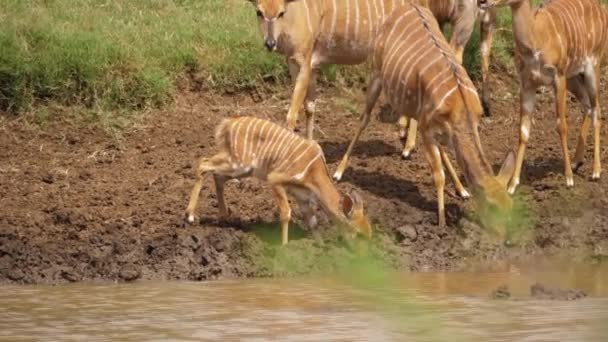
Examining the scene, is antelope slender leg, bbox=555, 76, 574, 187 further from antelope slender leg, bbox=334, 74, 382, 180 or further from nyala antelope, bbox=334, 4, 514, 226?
antelope slender leg, bbox=334, 74, 382, 180

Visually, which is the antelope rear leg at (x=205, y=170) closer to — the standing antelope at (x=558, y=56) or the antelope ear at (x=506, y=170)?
the antelope ear at (x=506, y=170)

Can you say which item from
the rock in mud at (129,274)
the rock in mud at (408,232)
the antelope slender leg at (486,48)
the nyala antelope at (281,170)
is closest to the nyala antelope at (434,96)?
the rock in mud at (408,232)

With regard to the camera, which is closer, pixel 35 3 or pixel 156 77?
pixel 156 77

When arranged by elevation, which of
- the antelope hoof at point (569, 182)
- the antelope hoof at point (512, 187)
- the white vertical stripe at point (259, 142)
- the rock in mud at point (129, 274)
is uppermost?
the white vertical stripe at point (259, 142)

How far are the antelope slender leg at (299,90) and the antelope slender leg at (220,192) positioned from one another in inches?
42.3

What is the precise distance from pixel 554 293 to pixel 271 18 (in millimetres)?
2980

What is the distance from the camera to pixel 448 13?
35.6 feet

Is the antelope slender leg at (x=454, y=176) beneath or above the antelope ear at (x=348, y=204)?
above

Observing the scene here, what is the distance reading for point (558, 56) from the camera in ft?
31.8

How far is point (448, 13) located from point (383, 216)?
214 centimetres

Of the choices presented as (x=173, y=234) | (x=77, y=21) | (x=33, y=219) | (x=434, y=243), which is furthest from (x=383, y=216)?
(x=77, y=21)

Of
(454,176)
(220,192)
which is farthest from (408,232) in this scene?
(220,192)

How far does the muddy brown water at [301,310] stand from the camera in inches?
273

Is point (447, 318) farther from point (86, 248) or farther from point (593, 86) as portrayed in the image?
point (593, 86)
